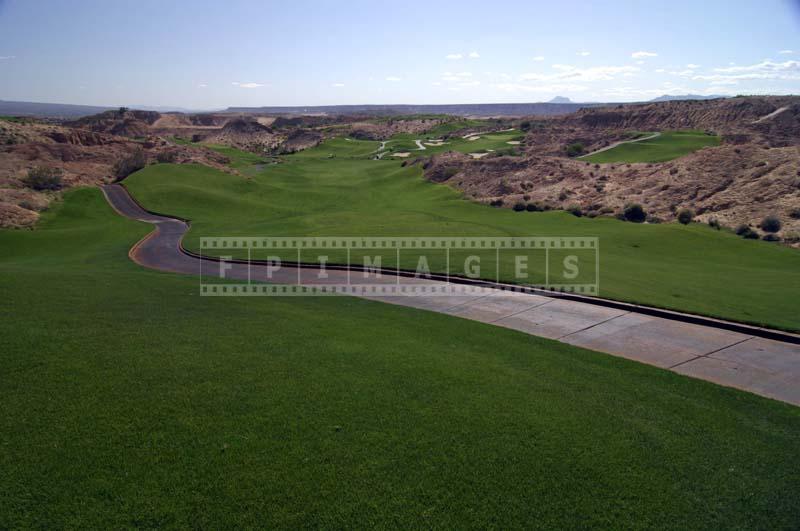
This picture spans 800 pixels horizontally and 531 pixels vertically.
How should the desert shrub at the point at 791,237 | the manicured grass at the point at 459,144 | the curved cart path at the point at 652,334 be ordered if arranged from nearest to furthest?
the curved cart path at the point at 652,334
the desert shrub at the point at 791,237
the manicured grass at the point at 459,144

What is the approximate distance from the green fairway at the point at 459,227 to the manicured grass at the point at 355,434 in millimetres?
7631

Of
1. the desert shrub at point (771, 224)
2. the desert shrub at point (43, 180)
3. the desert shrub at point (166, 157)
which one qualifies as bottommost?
the desert shrub at point (771, 224)

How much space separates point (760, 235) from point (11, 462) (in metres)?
38.5

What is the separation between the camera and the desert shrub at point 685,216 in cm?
3897

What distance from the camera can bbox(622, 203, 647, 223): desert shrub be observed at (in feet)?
133

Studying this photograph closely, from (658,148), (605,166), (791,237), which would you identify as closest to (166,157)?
(605,166)

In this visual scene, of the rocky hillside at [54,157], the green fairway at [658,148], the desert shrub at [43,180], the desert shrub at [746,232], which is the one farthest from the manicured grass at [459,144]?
the desert shrub at [43,180]

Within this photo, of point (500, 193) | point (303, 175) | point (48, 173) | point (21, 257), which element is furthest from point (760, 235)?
point (48, 173)

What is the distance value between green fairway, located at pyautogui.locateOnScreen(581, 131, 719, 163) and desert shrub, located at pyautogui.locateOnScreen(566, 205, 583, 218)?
74.0 ft

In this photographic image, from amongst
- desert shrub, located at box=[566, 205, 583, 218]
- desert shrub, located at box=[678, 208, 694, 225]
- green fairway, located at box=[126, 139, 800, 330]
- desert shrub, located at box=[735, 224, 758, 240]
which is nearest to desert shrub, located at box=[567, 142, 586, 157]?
green fairway, located at box=[126, 139, 800, 330]

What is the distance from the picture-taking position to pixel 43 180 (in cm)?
5319

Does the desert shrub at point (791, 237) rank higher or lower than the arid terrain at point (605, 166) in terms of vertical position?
lower

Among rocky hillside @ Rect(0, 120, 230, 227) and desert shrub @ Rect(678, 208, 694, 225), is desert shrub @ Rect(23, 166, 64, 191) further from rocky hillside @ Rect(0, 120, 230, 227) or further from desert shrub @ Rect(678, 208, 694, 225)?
desert shrub @ Rect(678, 208, 694, 225)

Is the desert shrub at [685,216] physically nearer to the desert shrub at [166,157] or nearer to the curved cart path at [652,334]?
the curved cart path at [652,334]
